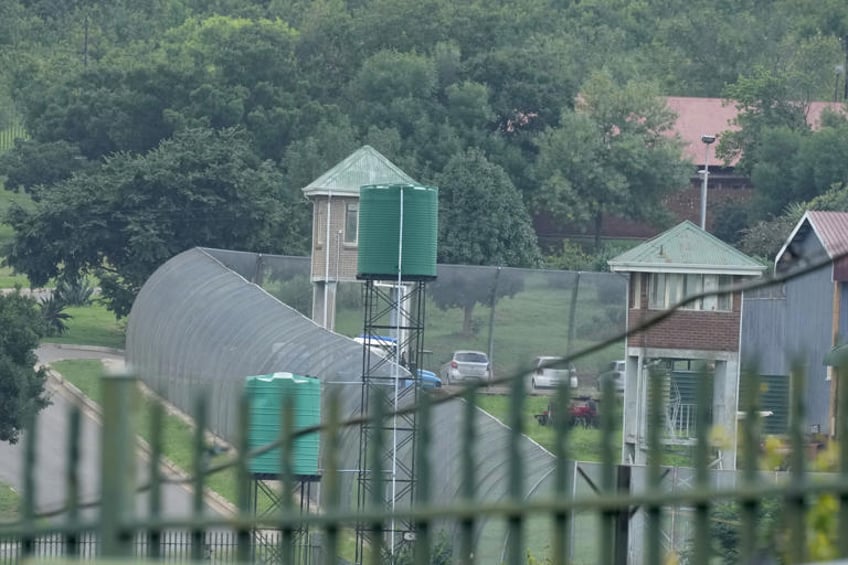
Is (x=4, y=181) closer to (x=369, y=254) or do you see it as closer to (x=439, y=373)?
(x=439, y=373)

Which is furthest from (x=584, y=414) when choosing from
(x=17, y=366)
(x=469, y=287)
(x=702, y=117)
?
(x=702, y=117)

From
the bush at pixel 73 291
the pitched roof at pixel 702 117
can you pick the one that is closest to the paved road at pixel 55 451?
the bush at pixel 73 291

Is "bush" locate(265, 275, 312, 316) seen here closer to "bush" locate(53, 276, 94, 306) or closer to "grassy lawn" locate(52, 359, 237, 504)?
"grassy lawn" locate(52, 359, 237, 504)

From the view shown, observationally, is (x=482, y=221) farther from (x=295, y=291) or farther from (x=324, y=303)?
(x=324, y=303)

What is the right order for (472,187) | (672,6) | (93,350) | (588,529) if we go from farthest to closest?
(672,6)
(472,187)
(93,350)
(588,529)

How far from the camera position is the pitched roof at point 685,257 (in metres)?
27.7

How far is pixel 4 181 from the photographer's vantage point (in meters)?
60.1

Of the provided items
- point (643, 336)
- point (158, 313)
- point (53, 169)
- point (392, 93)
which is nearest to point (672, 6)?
point (392, 93)

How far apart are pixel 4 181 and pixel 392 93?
14.1 meters

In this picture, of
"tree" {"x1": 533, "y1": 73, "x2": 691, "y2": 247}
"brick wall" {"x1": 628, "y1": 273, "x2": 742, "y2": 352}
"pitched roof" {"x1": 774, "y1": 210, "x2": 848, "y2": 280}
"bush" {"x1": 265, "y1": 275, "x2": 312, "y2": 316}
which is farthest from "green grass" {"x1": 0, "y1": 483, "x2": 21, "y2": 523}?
"tree" {"x1": 533, "y1": 73, "x2": 691, "y2": 247}

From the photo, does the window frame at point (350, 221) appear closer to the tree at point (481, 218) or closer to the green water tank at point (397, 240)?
the green water tank at point (397, 240)

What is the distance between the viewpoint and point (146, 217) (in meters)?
45.3

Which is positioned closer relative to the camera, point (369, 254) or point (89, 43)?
point (369, 254)

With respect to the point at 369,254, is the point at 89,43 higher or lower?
higher
